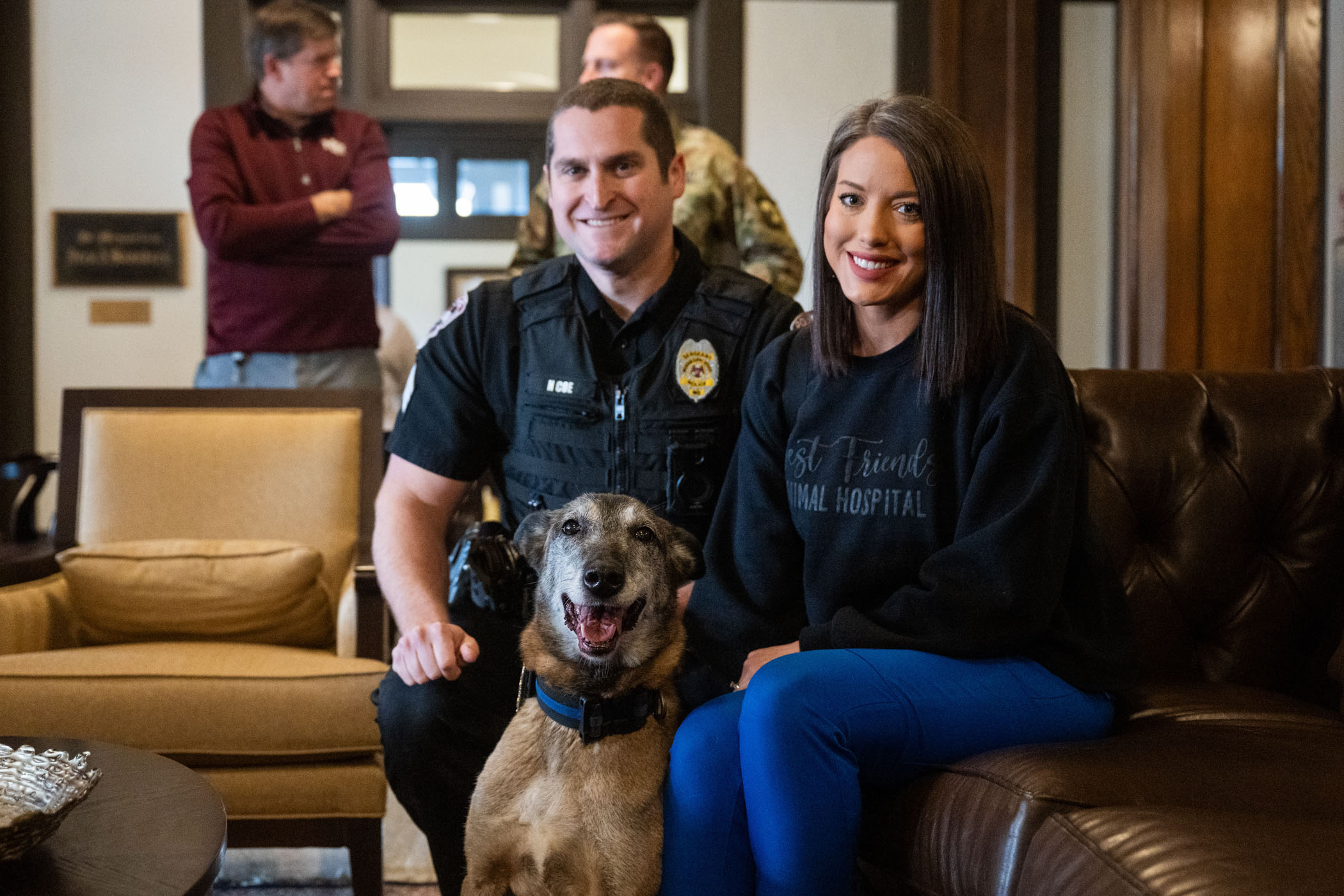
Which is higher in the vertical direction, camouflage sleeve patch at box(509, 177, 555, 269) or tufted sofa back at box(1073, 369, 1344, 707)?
camouflage sleeve patch at box(509, 177, 555, 269)

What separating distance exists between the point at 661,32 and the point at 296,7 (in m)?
1.05

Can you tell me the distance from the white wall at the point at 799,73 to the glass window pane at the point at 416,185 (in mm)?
1684

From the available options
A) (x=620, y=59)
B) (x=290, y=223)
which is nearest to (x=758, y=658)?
(x=620, y=59)

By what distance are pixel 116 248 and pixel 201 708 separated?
342 centimetres

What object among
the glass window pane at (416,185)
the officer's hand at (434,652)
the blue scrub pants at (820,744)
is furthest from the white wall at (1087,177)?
the glass window pane at (416,185)

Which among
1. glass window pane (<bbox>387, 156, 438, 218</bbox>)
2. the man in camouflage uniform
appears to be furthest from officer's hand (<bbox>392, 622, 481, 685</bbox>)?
glass window pane (<bbox>387, 156, 438, 218</bbox>)

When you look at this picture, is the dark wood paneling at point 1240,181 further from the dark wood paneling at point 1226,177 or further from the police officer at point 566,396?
the police officer at point 566,396

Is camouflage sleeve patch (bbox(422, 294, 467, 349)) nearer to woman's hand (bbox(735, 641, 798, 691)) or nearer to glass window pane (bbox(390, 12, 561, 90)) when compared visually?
woman's hand (bbox(735, 641, 798, 691))

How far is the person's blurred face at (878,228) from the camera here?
151 cm

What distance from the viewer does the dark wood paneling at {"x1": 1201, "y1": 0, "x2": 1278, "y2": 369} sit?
3.02 meters

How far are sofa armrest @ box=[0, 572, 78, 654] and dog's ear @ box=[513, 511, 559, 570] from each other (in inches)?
49.0

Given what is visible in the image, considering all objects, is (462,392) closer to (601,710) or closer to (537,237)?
(601,710)

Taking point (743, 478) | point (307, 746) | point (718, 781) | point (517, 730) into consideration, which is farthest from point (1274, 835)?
point (307, 746)

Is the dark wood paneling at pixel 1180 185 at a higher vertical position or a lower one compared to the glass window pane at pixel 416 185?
lower
